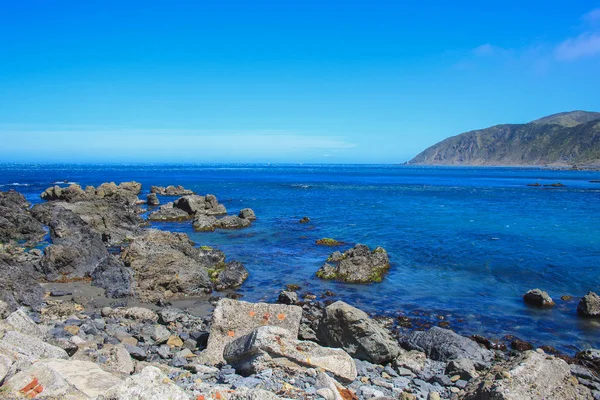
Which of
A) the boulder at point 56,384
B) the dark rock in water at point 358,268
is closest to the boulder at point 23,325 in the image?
the boulder at point 56,384

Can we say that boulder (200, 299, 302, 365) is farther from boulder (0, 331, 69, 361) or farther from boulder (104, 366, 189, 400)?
boulder (104, 366, 189, 400)

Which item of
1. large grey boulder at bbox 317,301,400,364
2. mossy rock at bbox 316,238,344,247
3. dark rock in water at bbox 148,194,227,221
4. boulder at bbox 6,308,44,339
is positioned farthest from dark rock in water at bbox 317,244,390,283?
dark rock in water at bbox 148,194,227,221

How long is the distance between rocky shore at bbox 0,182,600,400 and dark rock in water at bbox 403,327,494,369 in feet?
0.13

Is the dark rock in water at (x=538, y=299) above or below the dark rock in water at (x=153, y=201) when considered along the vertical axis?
below

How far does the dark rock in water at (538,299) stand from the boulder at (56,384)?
58.3 feet

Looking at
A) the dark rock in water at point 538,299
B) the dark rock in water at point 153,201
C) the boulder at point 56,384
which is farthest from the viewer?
the dark rock in water at point 153,201

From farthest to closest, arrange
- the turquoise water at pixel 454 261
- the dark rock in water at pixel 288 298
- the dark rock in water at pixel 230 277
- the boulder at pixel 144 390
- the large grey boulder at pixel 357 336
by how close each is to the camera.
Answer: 1. the dark rock in water at pixel 230 277
2. the dark rock in water at pixel 288 298
3. the turquoise water at pixel 454 261
4. the large grey boulder at pixel 357 336
5. the boulder at pixel 144 390

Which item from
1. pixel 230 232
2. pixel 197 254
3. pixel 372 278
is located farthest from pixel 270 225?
pixel 372 278

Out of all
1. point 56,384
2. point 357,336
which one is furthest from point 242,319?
point 56,384

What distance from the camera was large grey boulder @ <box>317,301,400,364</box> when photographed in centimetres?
1249

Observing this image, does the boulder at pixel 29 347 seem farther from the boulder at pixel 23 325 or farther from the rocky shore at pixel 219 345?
the boulder at pixel 23 325

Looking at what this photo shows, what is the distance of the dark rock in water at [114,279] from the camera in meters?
18.9

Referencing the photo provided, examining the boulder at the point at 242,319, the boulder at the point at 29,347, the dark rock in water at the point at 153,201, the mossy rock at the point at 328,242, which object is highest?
the boulder at the point at 29,347

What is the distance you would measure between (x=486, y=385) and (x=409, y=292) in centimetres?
1291
